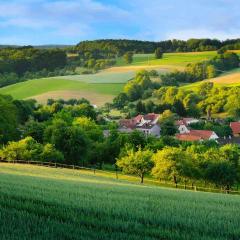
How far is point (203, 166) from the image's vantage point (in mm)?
66125

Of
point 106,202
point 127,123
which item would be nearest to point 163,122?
point 127,123

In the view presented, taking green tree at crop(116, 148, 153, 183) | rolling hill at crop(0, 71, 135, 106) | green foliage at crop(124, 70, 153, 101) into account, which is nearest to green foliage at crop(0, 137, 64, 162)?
green tree at crop(116, 148, 153, 183)

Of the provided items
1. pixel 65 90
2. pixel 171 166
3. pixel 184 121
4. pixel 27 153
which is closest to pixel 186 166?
pixel 171 166

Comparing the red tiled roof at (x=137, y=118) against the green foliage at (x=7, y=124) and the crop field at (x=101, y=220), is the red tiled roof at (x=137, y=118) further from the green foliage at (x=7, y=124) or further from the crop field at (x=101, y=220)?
the crop field at (x=101, y=220)

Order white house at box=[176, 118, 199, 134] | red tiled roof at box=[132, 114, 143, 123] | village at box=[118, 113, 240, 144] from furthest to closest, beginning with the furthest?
red tiled roof at box=[132, 114, 143, 123], white house at box=[176, 118, 199, 134], village at box=[118, 113, 240, 144]

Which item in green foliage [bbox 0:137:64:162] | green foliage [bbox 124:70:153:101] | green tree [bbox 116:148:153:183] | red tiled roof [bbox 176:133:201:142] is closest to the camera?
green tree [bbox 116:148:153:183]

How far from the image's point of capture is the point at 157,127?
135 meters

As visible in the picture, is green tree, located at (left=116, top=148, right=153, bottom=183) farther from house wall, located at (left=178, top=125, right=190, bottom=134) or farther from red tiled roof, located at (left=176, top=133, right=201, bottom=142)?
house wall, located at (left=178, top=125, right=190, bottom=134)

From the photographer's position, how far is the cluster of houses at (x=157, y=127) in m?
118

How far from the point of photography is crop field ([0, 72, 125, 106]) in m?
167

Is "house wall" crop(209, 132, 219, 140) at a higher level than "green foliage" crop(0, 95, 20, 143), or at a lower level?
lower

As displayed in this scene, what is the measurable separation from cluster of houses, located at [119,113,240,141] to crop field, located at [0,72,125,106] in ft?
72.4

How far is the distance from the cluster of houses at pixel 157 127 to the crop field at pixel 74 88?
72.4 ft

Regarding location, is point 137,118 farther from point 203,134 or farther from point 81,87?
point 81,87
